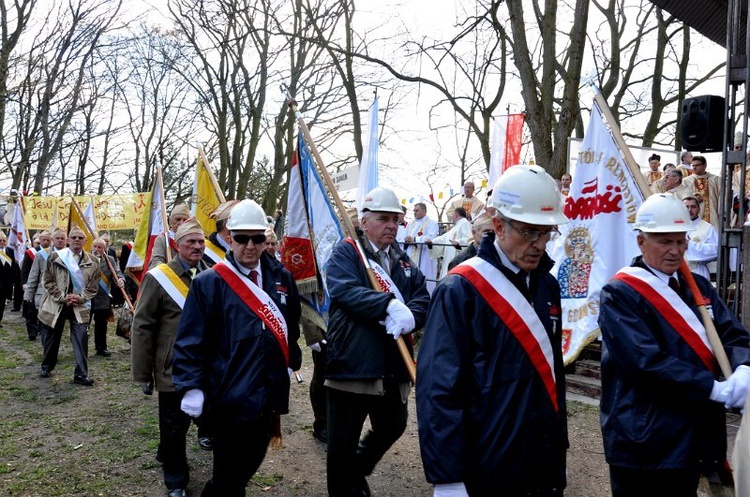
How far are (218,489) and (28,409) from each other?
215 inches

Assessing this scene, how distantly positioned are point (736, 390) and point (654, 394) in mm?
346

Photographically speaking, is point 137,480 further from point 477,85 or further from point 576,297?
point 477,85

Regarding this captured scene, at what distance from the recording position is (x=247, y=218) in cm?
450

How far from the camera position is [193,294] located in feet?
14.1

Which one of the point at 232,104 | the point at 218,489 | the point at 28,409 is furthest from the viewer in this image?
the point at 232,104

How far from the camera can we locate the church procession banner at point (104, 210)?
803 inches

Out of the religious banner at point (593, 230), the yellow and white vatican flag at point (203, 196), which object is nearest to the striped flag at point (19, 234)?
the yellow and white vatican flag at point (203, 196)

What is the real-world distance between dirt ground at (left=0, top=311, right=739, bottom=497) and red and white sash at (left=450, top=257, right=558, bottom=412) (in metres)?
3.27

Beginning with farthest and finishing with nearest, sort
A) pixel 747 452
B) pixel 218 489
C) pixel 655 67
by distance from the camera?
pixel 655 67, pixel 218 489, pixel 747 452

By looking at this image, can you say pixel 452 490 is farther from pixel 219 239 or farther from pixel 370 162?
pixel 370 162

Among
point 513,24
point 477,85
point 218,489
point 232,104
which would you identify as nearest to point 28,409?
point 218,489

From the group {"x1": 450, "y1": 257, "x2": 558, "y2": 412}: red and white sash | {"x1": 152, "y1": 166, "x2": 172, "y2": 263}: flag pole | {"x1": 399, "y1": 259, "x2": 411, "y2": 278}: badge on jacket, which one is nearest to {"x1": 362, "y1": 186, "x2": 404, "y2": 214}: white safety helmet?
{"x1": 399, "y1": 259, "x2": 411, "y2": 278}: badge on jacket

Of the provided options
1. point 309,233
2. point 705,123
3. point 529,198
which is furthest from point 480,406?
point 705,123

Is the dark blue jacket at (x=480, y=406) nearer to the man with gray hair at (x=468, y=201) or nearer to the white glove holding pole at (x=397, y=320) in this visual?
the white glove holding pole at (x=397, y=320)
